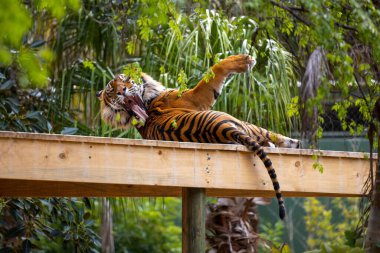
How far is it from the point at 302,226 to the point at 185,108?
787cm

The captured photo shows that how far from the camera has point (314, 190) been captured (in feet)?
17.5

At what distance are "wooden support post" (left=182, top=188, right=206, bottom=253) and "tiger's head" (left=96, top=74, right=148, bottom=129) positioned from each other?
30.9 inches

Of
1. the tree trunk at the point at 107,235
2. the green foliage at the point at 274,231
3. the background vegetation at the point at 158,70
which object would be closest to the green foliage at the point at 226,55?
the background vegetation at the point at 158,70

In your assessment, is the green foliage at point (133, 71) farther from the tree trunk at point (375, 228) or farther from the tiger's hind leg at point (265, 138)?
the tree trunk at point (375, 228)

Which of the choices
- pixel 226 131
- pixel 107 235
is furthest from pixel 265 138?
pixel 107 235

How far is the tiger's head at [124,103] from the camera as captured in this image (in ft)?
18.4

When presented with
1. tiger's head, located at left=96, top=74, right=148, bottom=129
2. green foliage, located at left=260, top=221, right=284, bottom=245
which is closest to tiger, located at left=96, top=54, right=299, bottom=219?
tiger's head, located at left=96, top=74, right=148, bottom=129

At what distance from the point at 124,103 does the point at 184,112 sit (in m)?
0.42

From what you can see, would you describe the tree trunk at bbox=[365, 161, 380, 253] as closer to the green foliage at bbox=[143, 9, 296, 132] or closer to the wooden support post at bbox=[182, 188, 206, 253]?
the wooden support post at bbox=[182, 188, 206, 253]

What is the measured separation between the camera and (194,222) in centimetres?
501

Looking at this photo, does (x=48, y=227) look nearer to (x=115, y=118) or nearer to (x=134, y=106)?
(x=115, y=118)

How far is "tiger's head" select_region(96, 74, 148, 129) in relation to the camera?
562 centimetres

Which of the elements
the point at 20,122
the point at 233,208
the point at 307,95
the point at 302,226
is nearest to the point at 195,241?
the point at 307,95

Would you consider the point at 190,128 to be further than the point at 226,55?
No
